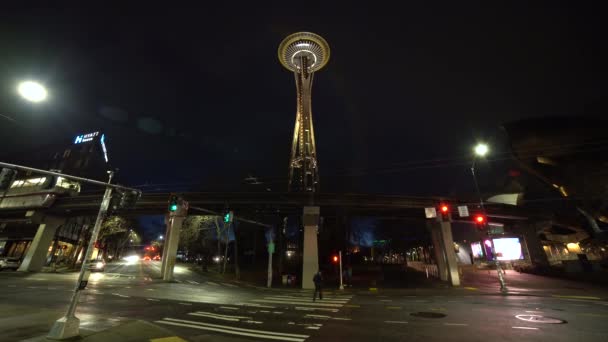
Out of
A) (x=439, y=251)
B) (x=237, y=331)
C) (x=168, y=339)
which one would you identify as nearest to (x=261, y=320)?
(x=237, y=331)

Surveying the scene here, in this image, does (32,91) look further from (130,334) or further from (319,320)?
(319,320)

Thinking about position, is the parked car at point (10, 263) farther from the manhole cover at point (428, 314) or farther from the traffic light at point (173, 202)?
the manhole cover at point (428, 314)

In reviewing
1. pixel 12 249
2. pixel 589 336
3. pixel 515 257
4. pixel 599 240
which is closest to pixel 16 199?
pixel 12 249

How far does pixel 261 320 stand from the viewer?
12023 mm

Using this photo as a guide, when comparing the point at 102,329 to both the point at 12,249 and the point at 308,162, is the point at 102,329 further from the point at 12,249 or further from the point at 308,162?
the point at 12,249

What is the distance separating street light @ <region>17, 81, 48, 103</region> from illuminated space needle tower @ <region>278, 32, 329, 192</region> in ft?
100

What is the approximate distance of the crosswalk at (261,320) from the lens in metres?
9.82

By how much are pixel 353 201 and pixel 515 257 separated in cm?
3104

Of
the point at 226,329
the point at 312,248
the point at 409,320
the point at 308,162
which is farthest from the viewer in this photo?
the point at 308,162

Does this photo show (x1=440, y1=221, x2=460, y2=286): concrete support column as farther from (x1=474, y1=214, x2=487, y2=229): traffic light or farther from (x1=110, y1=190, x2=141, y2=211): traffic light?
(x1=110, y1=190, x2=141, y2=211): traffic light

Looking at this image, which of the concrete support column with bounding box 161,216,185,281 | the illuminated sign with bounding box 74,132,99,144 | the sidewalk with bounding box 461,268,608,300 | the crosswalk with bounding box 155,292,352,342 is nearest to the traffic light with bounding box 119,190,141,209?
the crosswalk with bounding box 155,292,352,342

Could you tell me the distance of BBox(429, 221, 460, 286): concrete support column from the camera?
3054 centimetres

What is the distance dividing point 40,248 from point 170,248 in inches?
1050

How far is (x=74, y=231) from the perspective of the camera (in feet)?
191
